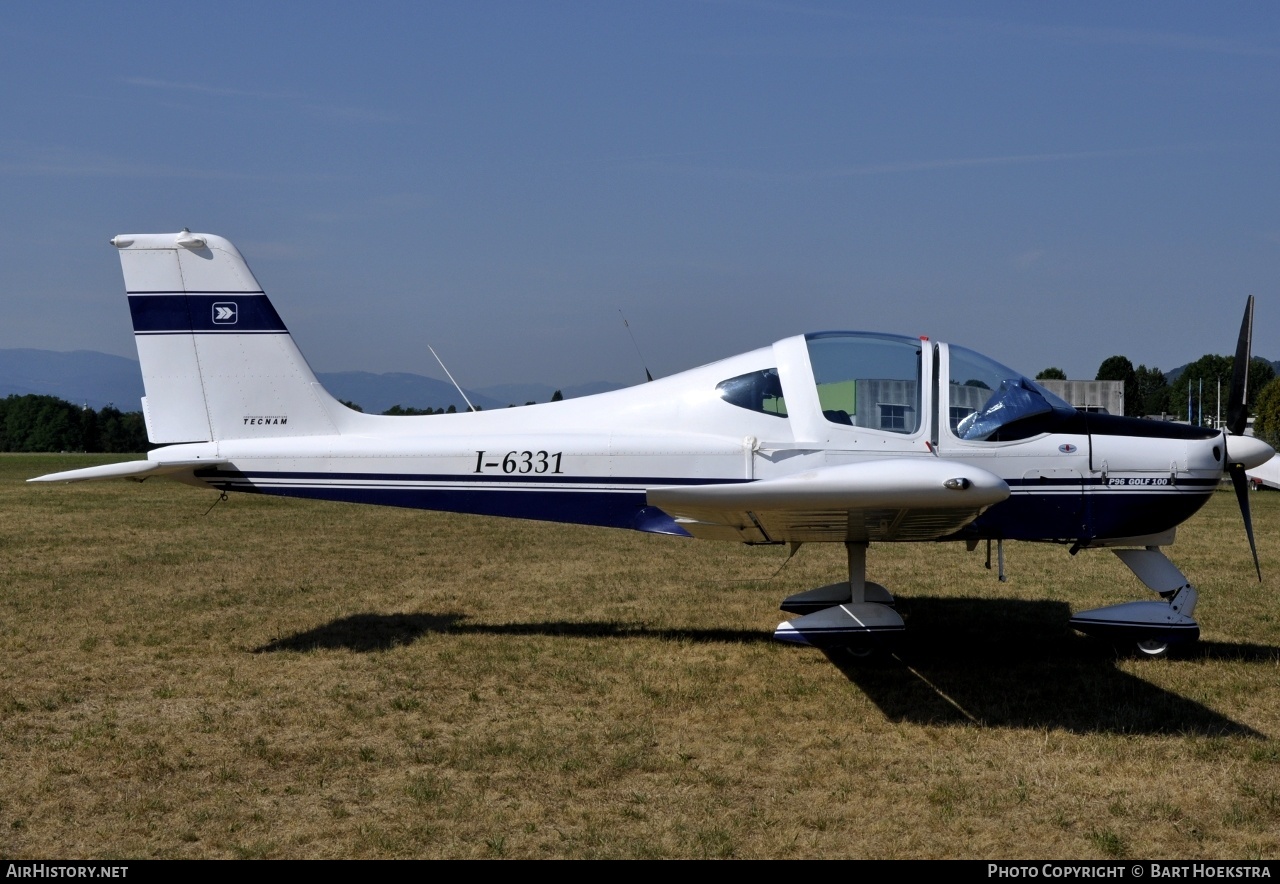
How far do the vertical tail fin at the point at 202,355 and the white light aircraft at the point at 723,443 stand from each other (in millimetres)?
15

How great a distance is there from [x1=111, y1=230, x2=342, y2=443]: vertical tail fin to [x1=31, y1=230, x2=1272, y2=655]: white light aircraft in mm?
15

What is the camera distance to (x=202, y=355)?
8.22 metres

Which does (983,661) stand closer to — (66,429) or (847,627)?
(847,627)

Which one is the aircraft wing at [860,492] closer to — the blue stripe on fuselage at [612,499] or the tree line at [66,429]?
the blue stripe on fuselage at [612,499]

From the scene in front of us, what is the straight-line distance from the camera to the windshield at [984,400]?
23.9 ft

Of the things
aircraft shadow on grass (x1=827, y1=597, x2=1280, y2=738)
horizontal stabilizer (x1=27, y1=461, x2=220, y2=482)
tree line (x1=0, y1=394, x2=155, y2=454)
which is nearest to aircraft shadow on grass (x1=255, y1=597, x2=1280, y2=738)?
aircraft shadow on grass (x1=827, y1=597, x2=1280, y2=738)

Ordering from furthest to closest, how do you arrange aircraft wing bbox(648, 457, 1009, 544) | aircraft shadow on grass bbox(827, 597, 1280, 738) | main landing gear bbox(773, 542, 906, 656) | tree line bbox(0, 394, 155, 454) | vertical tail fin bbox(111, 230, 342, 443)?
tree line bbox(0, 394, 155, 454)
vertical tail fin bbox(111, 230, 342, 443)
main landing gear bbox(773, 542, 906, 656)
aircraft shadow on grass bbox(827, 597, 1280, 738)
aircraft wing bbox(648, 457, 1009, 544)

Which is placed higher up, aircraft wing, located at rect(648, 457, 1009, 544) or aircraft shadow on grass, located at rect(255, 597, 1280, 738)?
aircraft wing, located at rect(648, 457, 1009, 544)

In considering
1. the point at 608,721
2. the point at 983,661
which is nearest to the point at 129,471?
the point at 608,721

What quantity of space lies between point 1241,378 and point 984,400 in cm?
196

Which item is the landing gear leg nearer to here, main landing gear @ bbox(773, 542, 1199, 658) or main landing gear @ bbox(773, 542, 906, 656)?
main landing gear @ bbox(773, 542, 1199, 658)

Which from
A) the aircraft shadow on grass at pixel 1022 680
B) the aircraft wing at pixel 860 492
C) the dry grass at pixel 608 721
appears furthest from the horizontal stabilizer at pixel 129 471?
the aircraft shadow on grass at pixel 1022 680

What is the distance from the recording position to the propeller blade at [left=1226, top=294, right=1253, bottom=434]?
7574mm
